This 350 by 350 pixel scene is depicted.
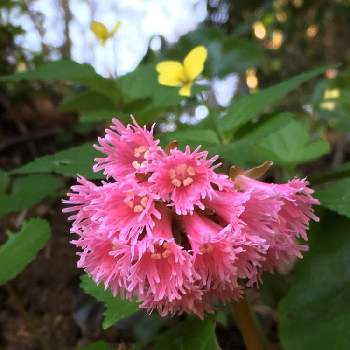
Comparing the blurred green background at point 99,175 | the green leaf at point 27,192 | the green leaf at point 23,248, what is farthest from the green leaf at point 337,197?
the green leaf at point 27,192

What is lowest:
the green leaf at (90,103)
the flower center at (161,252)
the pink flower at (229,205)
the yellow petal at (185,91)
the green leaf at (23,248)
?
the flower center at (161,252)

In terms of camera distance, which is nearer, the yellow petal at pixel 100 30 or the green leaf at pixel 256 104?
the green leaf at pixel 256 104

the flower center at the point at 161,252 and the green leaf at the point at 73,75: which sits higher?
the green leaf at the point at 73,75

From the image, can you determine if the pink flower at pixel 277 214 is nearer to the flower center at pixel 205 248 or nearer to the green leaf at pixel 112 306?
the flower center at pixel 205 248

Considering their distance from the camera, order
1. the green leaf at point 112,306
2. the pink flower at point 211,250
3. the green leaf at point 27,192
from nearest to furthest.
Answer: the pink flower at point 211,250, the green leaf at point 112,306, the green leaf at point 27,192

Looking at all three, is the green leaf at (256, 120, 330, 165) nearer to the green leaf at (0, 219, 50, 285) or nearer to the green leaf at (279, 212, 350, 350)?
the green leaf at (279, 212, 350, 350)

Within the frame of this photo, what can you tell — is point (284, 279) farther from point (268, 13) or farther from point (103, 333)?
point (268, 13)
